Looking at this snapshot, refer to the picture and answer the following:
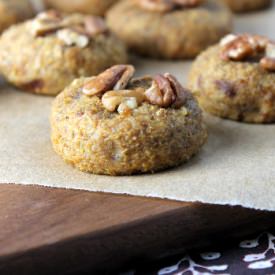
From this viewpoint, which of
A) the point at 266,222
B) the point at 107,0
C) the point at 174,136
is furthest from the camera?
the point at 107,0

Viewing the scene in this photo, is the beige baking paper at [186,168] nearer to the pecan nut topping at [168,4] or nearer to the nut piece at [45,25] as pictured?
the nut piece at [45,25]

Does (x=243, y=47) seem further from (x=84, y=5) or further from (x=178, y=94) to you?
(x=84, y=5)

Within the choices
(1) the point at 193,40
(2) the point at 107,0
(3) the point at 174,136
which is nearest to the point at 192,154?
(3) the point at 174,136

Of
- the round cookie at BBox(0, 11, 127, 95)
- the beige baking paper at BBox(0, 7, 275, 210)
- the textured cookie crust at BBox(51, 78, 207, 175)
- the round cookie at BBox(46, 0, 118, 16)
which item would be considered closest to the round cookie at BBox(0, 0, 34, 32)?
the round cookie at BBox(46, 0, 118, 16)

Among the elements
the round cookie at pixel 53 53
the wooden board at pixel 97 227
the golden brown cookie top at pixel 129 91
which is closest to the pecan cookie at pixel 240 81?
the golden brown cookie top at pixel 129 91

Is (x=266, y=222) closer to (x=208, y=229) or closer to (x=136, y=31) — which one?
(x=208, y=229)

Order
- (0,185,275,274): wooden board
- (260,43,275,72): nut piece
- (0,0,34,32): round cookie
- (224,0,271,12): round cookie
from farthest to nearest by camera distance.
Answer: (224,0,271,12): round cookie
(0,0,34,32): round cookie
(260,43,275,72): nut piece
(0,185,275,274): wooden board

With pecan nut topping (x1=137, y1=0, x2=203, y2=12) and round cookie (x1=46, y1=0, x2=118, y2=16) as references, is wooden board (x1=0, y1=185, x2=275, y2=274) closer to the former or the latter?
pecan nut topping (x1=137, y1=0, x2=203, y2=12)
